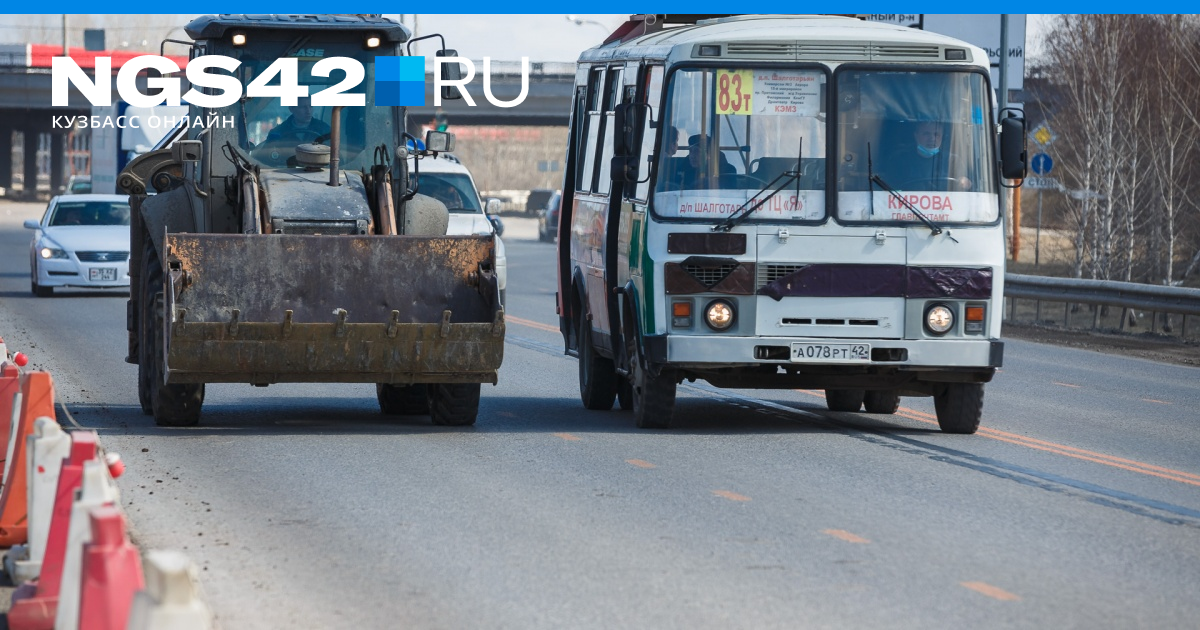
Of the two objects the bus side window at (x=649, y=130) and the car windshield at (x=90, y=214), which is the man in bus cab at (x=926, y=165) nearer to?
the bus side window at (x=649, y=130)

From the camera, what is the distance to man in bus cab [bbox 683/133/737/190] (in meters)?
11.8

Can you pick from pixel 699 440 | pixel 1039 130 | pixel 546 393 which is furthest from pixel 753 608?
pixel 1039 130

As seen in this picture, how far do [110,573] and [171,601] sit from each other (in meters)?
0.68

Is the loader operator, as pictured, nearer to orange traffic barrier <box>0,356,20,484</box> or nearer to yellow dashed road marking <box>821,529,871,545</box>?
orange traffic barrier <box>0,356,20,484</box>

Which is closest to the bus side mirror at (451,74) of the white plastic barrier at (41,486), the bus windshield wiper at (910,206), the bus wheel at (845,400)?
the bus windshield wiper at (910,206)

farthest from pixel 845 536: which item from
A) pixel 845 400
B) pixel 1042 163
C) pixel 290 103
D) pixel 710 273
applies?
pixel 1042 163

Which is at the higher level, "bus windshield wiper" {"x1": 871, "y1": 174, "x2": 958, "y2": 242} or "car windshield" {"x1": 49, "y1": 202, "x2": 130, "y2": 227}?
"bus windshield wiper" {"x1": 871, "y1": 174, "x2": 958, "y2": 242}

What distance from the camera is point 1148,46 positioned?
3484 cm

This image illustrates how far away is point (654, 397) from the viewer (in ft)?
39.7

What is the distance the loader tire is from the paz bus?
2808 mm

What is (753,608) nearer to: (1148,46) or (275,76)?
(275,76)

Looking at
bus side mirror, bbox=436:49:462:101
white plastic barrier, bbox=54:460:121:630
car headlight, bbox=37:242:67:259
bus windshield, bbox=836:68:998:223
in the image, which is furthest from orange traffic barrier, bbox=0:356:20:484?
car headlight, bbox=37:242:67:259

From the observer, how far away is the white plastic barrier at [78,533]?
560 cm

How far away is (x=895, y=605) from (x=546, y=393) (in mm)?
8361
